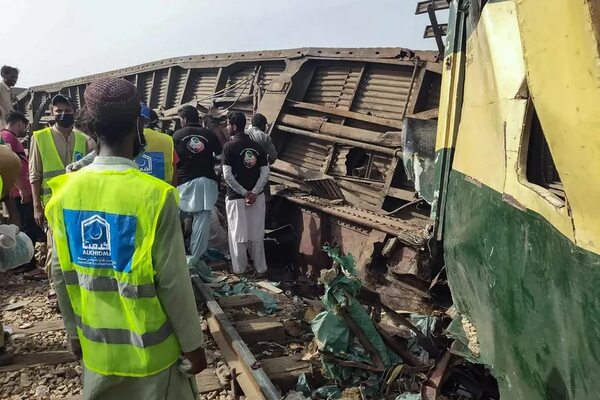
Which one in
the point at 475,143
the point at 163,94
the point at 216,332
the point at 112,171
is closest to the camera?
the point at 112,171

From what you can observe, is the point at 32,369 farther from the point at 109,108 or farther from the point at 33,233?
the point at 33,233

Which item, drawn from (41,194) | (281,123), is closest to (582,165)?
(41,194)

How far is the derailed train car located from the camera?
127cm

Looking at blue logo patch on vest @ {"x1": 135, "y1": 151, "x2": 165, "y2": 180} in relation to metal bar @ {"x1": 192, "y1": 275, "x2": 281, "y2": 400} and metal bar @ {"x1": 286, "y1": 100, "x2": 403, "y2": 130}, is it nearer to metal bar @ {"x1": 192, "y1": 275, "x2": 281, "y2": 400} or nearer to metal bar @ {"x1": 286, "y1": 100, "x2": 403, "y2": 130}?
metal bar @ {"x1": 192, "y1": 275, "x2": 281, "y2": 400}

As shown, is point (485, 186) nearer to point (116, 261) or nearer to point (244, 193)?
point (116, 261)

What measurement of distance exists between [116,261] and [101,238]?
10cm

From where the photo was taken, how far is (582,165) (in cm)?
120

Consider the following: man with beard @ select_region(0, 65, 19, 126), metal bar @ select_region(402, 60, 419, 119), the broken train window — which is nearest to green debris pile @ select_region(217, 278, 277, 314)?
metal bar @ select_region(402, 60, 419, 119)

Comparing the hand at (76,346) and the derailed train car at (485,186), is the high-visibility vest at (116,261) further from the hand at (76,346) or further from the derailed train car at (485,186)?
the derailed train car at (485,186)

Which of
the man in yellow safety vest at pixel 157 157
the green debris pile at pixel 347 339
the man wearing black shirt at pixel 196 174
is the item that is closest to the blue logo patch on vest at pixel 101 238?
the green debris pile at pixel 347 339

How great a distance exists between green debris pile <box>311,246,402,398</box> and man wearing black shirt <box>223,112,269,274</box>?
2.83m

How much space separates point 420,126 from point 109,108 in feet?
9.60

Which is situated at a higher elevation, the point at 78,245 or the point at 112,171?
the point at 112,171

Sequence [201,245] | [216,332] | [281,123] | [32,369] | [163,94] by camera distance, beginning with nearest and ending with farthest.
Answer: [32,369] < [216,332] < [201,245] < [281,123] < [163,94]
